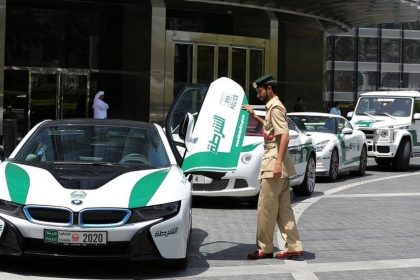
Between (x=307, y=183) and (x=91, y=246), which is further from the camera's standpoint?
(x=307, y=183)

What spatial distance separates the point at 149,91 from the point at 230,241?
16704 millimetres

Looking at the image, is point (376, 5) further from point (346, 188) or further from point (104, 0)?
point (346, 188)

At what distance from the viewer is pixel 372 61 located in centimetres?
4781

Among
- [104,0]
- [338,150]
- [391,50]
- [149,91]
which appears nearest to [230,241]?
[338,150]

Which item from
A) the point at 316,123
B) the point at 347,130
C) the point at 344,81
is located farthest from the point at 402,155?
the point at 344,81

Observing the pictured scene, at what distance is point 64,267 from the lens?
23.0ft

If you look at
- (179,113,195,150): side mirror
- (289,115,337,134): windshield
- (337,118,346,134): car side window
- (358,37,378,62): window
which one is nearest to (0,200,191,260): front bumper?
(179,113,195,150): side mirror

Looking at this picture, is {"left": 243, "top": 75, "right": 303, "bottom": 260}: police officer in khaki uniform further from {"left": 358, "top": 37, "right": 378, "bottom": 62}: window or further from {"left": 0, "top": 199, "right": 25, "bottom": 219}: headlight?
{"left": 358, "top": 37, "right": 378, "bottom": 62}: window

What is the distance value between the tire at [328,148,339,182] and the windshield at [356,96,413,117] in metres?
4.83

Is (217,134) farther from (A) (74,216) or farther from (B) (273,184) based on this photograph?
(A) (74,216)

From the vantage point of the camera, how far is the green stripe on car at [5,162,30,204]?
6.54 meters

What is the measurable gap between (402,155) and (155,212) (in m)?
15.0

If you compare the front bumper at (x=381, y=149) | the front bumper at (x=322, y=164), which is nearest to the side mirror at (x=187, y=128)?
the front bumper at (x=322, y=164)

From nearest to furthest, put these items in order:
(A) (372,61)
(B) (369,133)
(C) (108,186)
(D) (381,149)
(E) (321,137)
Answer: (C) (108,186), (E) (321,137), (D) (381,149), (B) (369,133), (A) (372,61)
